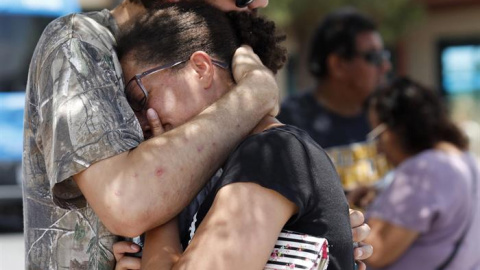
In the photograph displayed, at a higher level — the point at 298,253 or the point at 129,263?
the point at 298,253

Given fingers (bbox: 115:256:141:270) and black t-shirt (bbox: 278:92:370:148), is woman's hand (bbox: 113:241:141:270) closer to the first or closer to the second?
fingers (bbox: 115:256:141:270)

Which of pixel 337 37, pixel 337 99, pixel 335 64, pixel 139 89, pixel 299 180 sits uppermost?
pixel 139 89

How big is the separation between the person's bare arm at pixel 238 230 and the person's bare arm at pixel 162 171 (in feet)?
0.44

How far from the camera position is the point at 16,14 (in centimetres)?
1114

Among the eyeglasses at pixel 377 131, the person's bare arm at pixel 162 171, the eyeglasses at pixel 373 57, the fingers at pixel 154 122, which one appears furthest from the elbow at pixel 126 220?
the eyeglasses at pixel 373 57

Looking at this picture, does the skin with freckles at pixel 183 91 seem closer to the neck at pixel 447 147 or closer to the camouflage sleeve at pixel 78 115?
the camouflage sleeve at pixel 78 115

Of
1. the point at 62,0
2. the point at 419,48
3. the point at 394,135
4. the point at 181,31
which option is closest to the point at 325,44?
the point at 394,135

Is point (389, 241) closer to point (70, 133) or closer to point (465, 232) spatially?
point (465, 232)

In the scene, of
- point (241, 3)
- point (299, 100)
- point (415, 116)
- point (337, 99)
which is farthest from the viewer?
point (337, 99)

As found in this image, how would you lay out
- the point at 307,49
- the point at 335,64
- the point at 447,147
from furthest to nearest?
1. the point at 307,49
2. the point at 335,64
3. the point at 447,147

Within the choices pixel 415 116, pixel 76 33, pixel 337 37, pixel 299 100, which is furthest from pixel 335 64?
pixel 76 33

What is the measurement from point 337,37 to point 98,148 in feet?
13.2

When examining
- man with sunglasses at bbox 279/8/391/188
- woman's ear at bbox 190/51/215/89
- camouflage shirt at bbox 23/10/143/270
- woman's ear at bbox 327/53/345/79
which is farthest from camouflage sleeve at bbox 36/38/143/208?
woman's ear at bbox 327/53/345/79

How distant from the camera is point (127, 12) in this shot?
2578mm
